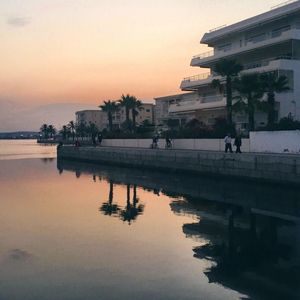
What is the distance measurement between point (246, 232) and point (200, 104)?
4003 cm

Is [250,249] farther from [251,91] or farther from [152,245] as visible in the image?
[251,91]

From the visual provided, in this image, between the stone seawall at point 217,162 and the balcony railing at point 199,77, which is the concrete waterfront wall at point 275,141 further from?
the balcony railing at point 199,77

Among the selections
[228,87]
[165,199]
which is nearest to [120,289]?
[165,199]

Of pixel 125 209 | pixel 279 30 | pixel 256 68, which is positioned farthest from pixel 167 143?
pixel 125 209

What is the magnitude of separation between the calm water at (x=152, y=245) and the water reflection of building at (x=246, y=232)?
3 centimetres

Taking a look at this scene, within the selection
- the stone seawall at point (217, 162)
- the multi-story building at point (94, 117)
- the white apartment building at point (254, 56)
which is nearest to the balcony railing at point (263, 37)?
the white apartment building at point (254, 56)

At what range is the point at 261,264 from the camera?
37.1ft

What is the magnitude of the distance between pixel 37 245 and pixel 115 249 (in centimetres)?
245

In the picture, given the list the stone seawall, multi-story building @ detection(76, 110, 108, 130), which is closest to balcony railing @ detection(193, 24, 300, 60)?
the stone seawall

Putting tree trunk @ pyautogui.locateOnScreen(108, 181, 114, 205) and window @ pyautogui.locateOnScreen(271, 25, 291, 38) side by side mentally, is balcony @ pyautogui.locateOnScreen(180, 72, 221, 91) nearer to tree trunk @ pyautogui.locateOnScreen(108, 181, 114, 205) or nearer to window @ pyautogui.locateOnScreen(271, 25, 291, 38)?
window @ pyautogui.locateOnScreen(271, 25, 291, 38)

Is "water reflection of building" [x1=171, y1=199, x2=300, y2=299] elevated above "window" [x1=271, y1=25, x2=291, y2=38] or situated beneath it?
situated beneath

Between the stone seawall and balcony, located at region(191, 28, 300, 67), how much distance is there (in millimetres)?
15681

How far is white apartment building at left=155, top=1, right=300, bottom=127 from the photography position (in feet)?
148

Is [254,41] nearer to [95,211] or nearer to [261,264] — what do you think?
[95,211]
